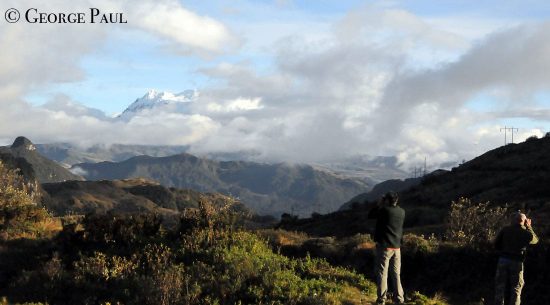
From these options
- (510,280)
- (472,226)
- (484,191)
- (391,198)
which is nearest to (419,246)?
(472,226)

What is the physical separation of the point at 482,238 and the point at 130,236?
1248 centimetres

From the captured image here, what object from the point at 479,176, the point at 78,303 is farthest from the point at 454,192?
the point at 78,303

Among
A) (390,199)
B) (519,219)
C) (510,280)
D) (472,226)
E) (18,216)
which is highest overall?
(390,199)

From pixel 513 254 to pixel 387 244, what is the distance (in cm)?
281

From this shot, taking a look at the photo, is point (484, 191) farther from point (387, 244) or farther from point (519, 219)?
point (387, 244)

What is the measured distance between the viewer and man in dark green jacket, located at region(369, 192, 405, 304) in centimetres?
1177

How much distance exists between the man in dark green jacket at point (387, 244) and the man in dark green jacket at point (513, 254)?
7.46 ft

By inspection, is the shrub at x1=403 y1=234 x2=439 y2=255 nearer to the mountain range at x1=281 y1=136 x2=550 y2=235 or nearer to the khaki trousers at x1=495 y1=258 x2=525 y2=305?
the khaki trousers at x1=495 y1=258 x2=525 y2=305

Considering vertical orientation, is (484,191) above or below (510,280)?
below

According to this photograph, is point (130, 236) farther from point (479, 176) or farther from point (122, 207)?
point (122, 207)

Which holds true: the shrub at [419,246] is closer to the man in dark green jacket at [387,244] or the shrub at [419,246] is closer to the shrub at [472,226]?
the shrub at [472,226]

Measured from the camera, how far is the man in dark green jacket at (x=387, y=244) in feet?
38.6

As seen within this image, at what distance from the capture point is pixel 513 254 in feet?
38.7

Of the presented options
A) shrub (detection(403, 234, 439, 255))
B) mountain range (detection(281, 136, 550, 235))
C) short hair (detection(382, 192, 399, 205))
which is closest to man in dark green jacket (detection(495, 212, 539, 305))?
short hair (detection(382, 192, 399, 205))
